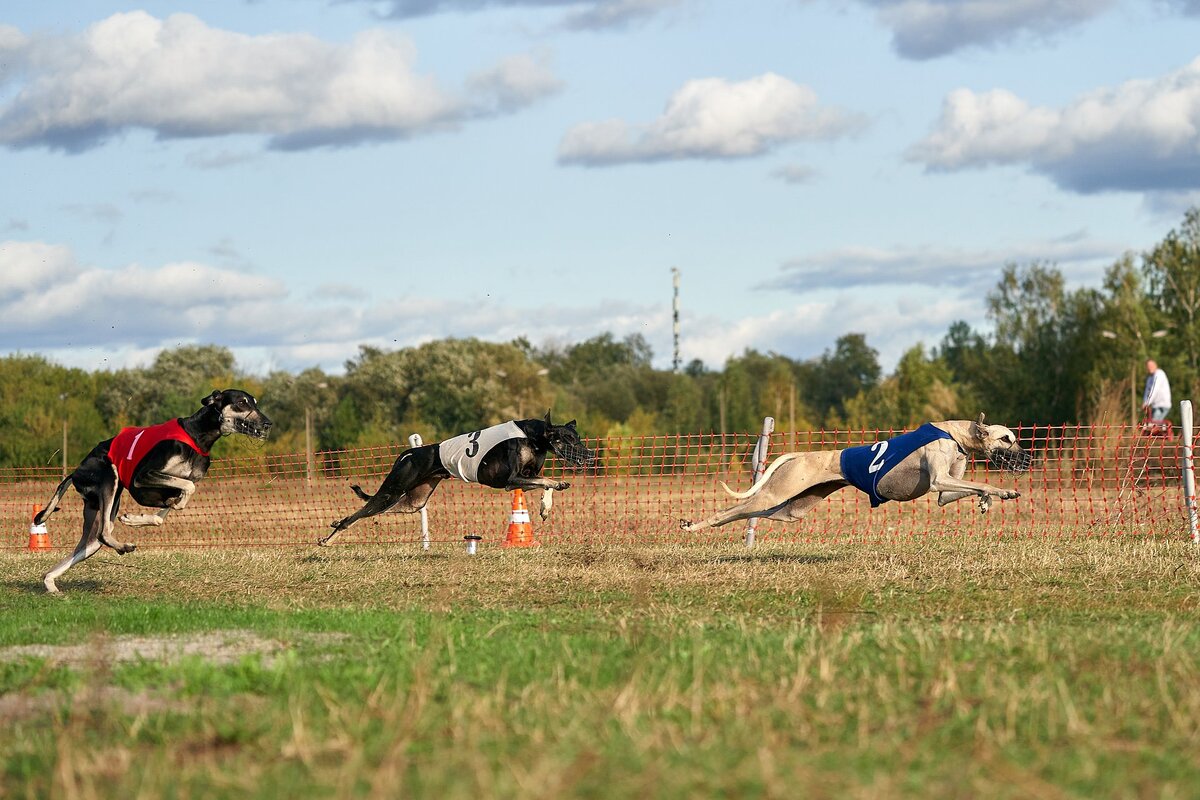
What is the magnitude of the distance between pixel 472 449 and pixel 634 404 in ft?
213

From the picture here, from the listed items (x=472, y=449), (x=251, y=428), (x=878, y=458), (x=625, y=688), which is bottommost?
(x=625, y=688)

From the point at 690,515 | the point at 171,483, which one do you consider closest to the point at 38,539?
the point at 171,483

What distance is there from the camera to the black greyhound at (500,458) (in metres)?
14.1

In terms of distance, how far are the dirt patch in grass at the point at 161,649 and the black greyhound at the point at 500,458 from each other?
5.43 metres

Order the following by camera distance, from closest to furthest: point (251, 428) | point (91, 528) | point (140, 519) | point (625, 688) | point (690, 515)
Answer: point (625, 688) < point (91, 528) < point (140, 519) < point (251, 428) < point (690, 515)

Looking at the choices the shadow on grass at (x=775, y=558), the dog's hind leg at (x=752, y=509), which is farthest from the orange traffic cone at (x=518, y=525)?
the dog's hind leg at (x=752, y=509)

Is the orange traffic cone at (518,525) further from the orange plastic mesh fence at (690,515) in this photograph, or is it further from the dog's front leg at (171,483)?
the dog's front leg at (171,483)

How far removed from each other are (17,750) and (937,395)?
49.5 m

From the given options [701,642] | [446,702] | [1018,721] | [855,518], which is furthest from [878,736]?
[855,518]

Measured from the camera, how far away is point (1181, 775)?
4.74 meters

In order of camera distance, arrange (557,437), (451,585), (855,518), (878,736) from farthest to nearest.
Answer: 1. (855,518)
2. (557,437)
3. (451,585)
4. (878,736)

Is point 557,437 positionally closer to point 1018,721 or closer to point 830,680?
point 830,680

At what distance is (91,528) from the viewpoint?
12.2 meters

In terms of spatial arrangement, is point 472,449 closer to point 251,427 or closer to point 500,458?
point 500,458
